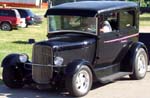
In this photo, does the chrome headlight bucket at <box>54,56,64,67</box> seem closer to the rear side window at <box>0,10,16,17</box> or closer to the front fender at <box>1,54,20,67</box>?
the front fender at <box>1,54,20,67</box>

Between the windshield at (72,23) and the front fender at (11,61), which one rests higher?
the windshield at (72,23)

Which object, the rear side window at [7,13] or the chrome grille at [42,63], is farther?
the rear side window at [7,13]

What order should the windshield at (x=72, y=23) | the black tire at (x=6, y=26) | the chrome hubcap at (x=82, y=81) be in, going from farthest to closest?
the black tire at (x=6, y=26)
the windshield at (x=72, y=23)
the chrome hubcap at (x=82, y=81)

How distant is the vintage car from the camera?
10.0m

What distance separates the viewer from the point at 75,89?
9812mm

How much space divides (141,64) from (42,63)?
117 inches

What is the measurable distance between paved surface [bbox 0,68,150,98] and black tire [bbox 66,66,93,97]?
177 mm

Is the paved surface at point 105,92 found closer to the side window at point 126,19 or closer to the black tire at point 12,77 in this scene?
the black tire at point 12,77

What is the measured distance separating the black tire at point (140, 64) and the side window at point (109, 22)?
2.87 ft

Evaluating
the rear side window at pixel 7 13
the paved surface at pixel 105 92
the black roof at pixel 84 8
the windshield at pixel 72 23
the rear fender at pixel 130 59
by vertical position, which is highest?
the black roof at pixel 84 8

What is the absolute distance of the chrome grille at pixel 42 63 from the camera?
32.9ft

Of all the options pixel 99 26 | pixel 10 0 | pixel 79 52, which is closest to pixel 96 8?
pixel 99 26

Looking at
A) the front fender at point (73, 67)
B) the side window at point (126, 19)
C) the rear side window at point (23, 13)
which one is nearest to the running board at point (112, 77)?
the front fender at point (73, 67)

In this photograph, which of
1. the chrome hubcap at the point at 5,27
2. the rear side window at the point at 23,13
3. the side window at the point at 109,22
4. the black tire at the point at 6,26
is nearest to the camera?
the side window at the point at 109,22
